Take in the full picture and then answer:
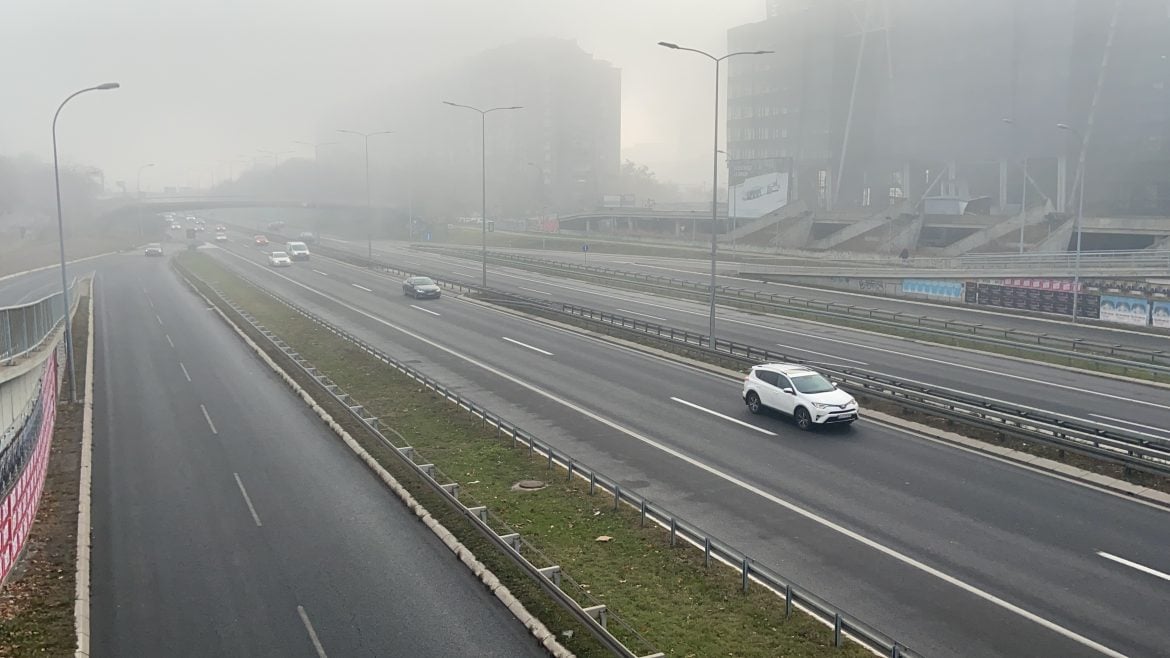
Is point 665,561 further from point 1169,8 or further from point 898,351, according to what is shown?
point 1169,8

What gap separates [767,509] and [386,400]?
15714mm

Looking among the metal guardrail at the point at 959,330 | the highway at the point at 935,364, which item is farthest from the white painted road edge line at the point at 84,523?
the metal guardrail at the point at 959,330

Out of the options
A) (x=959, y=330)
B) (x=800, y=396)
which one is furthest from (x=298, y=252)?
(x=800, y=396)

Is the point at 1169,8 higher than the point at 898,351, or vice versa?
the point at 1169,8

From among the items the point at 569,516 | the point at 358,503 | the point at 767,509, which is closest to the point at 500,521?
the point at 569,516

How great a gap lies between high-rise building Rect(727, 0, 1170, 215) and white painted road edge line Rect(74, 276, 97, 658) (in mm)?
77232

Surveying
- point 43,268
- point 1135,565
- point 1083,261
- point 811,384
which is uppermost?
point 1083,261

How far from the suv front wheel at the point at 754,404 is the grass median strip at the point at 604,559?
8.22m

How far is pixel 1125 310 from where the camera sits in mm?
48281

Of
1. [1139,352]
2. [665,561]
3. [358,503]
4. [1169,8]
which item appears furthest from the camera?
[1169,8]

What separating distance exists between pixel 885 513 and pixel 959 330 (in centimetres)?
2857

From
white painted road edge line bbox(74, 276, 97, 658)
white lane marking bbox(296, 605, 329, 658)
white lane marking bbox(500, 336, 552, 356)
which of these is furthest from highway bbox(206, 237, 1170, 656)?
white painted road edge line bbox(74, 276, 97, 658)

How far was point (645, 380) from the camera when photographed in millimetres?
34750

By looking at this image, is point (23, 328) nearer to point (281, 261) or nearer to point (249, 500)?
point (249, 500)
